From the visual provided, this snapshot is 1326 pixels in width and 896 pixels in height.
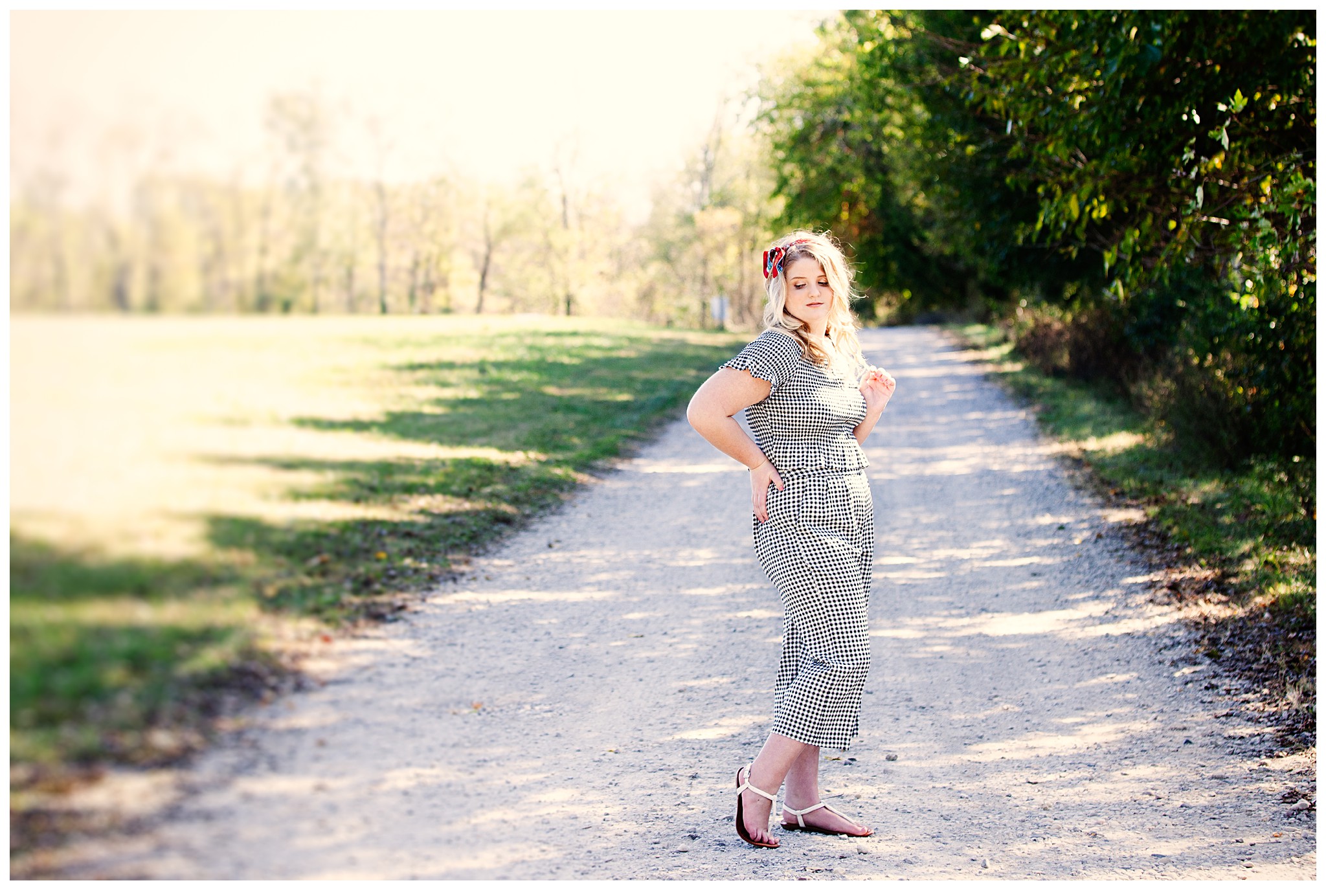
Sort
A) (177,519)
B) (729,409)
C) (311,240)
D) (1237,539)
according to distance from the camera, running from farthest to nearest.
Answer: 1. (1237,539)
2. (311,240)
3. (729,409)
4. (177,519)

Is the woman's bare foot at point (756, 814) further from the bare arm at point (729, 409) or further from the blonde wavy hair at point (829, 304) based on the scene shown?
the blonde wavy hair at point (829, 304)

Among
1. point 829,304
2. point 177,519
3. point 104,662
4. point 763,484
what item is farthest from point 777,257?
point 104,662

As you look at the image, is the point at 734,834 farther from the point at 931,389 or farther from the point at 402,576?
the point at 931,389

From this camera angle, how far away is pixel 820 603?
125 inches

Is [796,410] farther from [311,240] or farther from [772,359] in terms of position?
[311,240]

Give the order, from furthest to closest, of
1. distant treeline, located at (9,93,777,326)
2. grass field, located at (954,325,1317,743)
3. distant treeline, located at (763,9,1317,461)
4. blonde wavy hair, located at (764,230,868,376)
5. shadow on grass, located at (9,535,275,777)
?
1. distant treeline, located at (763,9,1317,461)
2. grass field, located at (954,325,1317,743)
3. blonde wavy hair, located at (764,230,868,376)
4. distant treeline, located at (9,93,777,326)
5. shadow on grass, located at (9,535,275,777)

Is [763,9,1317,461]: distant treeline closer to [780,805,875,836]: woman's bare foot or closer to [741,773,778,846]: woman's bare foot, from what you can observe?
[780,805,875,836]: woman's bare foot

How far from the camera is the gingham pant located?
3.14 metres

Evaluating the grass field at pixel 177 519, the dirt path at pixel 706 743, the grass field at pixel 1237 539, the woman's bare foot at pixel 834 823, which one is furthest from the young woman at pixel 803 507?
the grass field at pixel 1237 539

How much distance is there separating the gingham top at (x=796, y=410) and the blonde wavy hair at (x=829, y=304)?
0.15ft

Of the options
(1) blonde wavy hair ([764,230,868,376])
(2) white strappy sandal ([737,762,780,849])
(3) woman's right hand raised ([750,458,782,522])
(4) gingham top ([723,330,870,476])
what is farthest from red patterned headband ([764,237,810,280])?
(2) white strappy sandal ([737,762,780,849])

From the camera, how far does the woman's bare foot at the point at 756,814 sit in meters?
3.15

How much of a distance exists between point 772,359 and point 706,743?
159 centimetres

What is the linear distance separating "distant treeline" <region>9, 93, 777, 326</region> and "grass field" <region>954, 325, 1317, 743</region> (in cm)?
422
